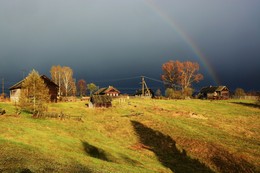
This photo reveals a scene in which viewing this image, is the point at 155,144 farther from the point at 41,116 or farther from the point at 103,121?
the point at 41,116

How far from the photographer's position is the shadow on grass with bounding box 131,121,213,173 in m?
30.1

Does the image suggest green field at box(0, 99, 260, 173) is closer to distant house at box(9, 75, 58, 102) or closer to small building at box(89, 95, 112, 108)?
small building at box(89, 95, 112, 108)

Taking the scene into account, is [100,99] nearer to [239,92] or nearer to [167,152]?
[167,152]

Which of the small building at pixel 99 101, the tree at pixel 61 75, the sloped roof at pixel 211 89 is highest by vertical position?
the tree at pixel 61 75

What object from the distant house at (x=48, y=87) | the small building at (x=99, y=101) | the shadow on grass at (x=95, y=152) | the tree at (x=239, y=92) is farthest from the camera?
the tree at (x=239, y=92)

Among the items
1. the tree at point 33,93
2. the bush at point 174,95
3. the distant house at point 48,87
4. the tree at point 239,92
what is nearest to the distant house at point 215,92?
the tree at point 239,92

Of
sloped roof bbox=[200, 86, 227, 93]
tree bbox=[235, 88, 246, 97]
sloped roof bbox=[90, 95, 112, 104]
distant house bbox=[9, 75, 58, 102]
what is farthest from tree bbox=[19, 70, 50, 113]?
tree bbox=[235, 88, 246, 97]

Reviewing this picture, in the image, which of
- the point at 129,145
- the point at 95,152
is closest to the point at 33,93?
the point at 129,145

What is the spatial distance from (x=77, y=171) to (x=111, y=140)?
2161 centimetres

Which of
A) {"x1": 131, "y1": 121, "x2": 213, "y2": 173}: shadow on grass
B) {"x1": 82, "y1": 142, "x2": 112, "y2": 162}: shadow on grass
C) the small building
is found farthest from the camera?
the small building

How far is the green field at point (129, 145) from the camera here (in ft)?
68.6

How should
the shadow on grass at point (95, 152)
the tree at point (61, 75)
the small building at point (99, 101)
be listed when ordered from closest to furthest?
the shadow on grass at point (95, 152) < the small building at point (99, 101) < the tree at point (61, 75)

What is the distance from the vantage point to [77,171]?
58.4ft

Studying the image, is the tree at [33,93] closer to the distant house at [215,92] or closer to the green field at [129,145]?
the green field at [129,145]
